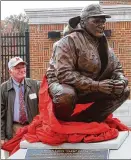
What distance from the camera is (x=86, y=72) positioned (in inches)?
175

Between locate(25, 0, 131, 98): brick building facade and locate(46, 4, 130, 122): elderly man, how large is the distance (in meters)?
8.33

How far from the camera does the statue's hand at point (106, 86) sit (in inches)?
166

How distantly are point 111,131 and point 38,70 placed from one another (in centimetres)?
884

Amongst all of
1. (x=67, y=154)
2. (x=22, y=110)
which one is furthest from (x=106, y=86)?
(x=22, y=110)

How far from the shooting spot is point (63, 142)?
4.27 meters

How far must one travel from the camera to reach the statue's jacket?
424 centimetres

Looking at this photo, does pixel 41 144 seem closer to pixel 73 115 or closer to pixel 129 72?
pixel 73 115

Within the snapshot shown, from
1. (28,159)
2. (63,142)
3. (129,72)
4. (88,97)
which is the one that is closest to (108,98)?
(88,97)

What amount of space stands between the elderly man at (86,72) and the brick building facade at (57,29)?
8329 millimetres

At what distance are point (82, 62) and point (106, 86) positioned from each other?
1.19ft

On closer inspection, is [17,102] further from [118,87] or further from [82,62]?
[118,87]

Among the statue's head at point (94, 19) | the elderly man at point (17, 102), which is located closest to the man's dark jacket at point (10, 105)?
the elderly man at point (17, 102)

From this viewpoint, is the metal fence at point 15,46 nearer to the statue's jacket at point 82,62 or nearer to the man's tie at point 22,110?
the man's tie at point 22,110

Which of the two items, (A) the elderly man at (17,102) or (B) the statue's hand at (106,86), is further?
(A) the elderly man at (17,102)
